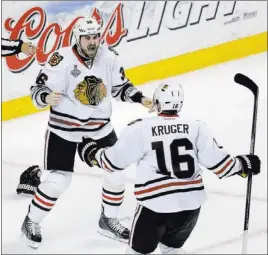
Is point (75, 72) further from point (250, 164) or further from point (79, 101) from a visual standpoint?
point (250, 164)

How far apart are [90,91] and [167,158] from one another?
0.42 m

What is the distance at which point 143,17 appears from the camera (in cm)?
512

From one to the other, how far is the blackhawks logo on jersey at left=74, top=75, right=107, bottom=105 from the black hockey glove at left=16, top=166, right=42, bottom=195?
38.0 inches

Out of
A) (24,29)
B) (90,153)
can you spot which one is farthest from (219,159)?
(24,29)

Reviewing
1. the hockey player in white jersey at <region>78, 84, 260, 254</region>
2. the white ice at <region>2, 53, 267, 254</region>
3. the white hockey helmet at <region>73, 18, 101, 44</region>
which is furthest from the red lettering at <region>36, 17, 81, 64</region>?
the hockey player in white jersey at <region>78, 84, 260, 254</region>

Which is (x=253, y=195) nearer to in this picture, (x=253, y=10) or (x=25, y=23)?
(x=25, y=23)

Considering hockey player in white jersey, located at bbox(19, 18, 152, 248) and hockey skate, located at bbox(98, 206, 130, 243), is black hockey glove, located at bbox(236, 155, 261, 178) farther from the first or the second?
hockey skate, located at bbox(98, 206, 130, 243)

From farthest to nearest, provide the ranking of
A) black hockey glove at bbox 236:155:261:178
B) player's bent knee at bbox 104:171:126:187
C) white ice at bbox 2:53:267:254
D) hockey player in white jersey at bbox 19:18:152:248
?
1. white ice at bbox 2:53:267:254
2. player's bent knee at bbox 104:171:126:187
3. hockey player in white jersey at bbox 19:18:152:248
4. black hockey glove at bbox 236:155:261:178

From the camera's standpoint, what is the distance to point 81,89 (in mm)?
2805

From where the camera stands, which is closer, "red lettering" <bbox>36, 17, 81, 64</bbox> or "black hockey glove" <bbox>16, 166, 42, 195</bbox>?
"black hockey glove" <bbox>16, 166, 42, 195</bbox>

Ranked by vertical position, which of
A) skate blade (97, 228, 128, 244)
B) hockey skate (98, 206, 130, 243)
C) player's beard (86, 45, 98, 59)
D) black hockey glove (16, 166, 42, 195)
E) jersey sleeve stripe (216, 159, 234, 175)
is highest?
player's beard (86, 45, 98, 59)

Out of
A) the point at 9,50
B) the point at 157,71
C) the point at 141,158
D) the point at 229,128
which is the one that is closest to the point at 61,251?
the point at 9,50

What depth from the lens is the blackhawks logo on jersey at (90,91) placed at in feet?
9.18

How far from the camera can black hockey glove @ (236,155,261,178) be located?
2.54 metres
